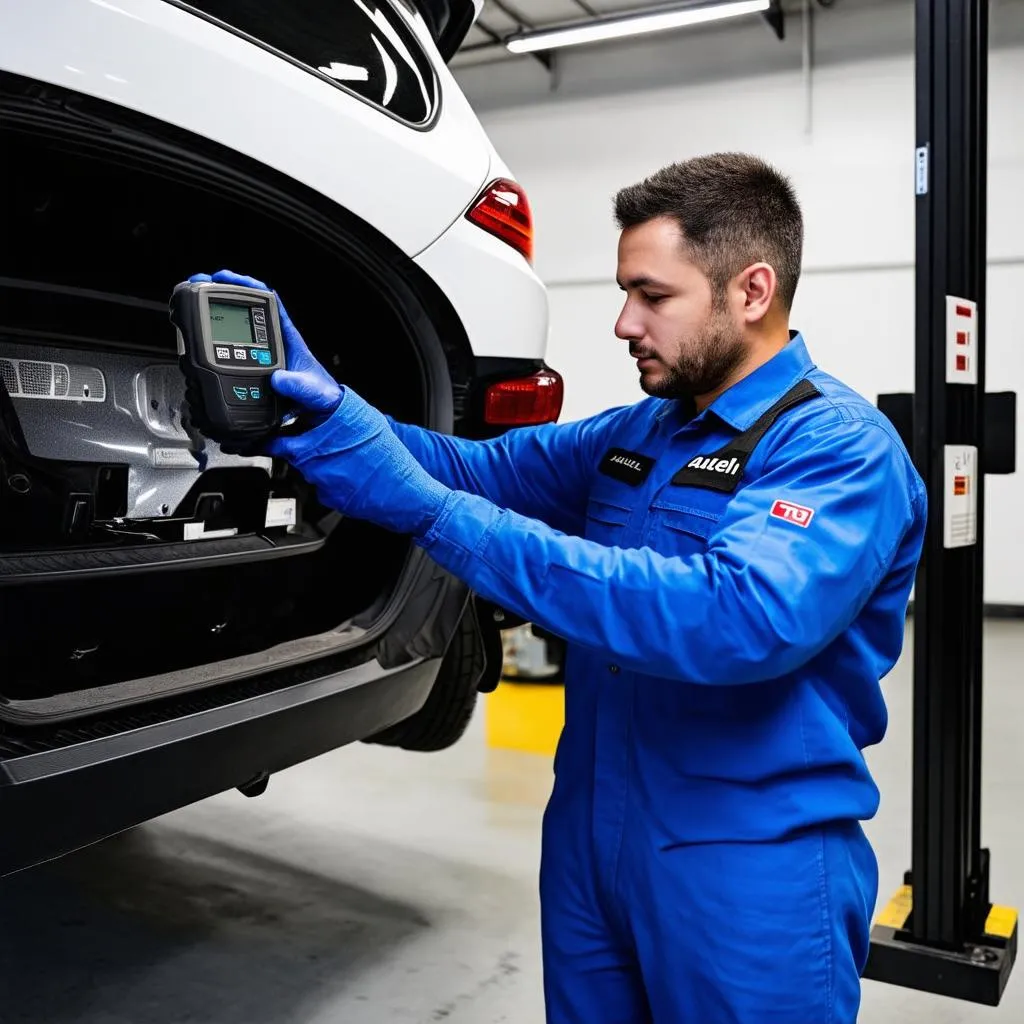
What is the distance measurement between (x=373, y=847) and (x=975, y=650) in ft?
5.62

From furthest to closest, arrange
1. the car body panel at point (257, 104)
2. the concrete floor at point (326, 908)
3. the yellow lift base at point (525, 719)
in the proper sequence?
the yellow lift base at point (525, 719) → the concrete floor at point (326, 908) → the car body panel at point (257, 104)

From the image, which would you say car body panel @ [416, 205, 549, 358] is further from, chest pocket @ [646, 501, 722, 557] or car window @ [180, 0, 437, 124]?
chest pocket @ [646, 501, 722, 557]

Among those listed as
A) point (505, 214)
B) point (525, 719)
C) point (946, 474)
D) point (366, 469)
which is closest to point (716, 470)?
point (366, 469)

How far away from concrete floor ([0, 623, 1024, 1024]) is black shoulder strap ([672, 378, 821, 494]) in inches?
52.9

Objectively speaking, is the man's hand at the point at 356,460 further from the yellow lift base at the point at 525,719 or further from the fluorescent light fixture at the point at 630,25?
the fluorescent light fixture at the point at 630,25

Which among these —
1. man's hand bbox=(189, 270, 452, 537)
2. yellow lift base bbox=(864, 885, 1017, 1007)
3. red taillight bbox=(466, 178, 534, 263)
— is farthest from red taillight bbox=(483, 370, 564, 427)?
yellow lift base bbox=(864, 885, 1017, 1007)

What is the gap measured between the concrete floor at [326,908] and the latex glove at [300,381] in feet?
4.69

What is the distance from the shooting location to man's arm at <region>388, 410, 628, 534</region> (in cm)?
180

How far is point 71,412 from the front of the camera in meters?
1.70

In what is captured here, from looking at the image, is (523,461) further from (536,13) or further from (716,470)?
(536,13)

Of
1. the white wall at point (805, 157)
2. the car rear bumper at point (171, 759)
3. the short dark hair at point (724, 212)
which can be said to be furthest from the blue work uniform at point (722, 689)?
the white wall at point (805, 157)

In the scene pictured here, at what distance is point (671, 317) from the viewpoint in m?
1.49

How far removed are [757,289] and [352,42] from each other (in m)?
0.79

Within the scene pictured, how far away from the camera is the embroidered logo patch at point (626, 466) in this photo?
5.24ft
